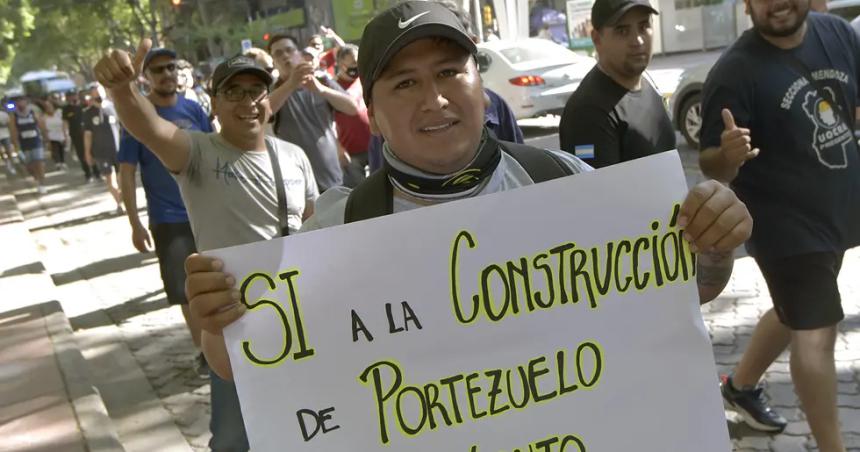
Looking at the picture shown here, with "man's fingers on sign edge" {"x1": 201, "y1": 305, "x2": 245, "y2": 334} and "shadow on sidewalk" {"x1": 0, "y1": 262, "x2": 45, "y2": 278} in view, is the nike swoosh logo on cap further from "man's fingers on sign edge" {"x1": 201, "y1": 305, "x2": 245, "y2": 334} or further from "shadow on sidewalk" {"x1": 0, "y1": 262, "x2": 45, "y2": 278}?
"shadow on sidewalk" {"x1": 0, "y1": 262, "x2": 45, "y2": 278}

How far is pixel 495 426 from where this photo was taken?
181cm

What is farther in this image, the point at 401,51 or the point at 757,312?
the point at 757,312

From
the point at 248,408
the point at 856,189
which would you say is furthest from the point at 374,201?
the point at 856,189

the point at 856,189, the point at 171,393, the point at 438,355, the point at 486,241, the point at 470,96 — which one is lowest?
the point at 171,393

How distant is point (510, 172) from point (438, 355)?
43 centimetres

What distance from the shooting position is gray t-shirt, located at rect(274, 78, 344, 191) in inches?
247

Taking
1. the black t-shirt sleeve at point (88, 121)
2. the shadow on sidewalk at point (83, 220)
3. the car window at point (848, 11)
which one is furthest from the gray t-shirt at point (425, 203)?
the black t-shirt sleeve at point (88, 121)

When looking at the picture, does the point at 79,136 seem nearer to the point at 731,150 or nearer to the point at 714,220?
the point at 731,150

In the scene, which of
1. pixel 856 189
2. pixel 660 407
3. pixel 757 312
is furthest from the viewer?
pixel 757 312

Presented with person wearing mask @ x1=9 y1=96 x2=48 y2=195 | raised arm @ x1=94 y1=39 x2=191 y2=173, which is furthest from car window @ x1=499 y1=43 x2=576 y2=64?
raised arm @ x1=94 y1=39 x2=191 y2=173

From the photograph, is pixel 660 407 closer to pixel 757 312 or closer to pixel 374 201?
pixel 374 201

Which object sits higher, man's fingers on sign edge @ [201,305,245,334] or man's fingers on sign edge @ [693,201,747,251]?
man's fingers on sign edge @ [693,201,747,251]

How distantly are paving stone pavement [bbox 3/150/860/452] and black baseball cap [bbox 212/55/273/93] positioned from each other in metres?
1.86

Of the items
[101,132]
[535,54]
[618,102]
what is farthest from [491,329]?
[101,132]
